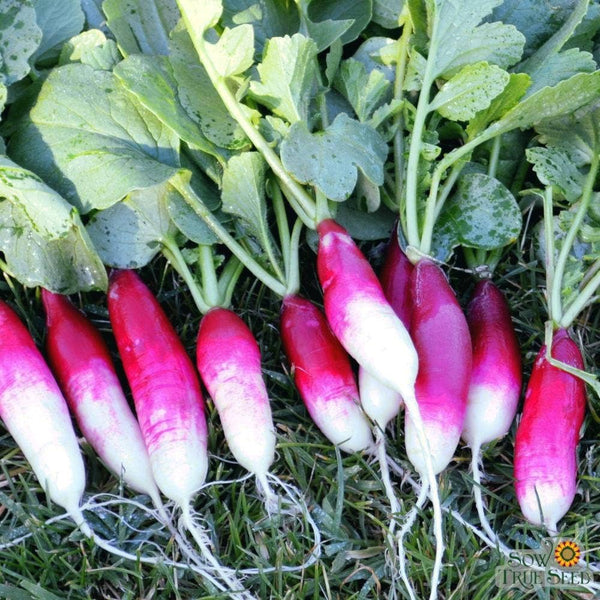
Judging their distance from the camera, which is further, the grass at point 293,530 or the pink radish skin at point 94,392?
the pink radish skin at point 94,392

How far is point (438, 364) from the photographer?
6.33 feet

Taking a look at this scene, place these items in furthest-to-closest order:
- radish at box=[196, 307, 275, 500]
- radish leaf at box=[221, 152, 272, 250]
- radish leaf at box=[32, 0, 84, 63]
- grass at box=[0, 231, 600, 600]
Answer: radish leaf at box=[32, 0, 84, 63] < radish leaf at box=[221, 152, 272, 250] < radish at box=[196, 307, 275, 500] < grass at box=[0, 231, 600, 600]

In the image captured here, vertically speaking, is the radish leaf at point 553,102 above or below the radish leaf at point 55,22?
below

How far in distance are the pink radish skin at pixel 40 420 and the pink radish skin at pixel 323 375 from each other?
1.95 ft

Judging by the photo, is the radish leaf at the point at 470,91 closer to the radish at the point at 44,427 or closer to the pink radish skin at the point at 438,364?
the pink radish skin at the point at 438,364

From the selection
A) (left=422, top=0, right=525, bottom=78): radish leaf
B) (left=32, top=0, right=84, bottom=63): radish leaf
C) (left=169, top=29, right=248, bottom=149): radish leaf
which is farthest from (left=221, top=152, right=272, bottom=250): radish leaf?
(left=32, top=0, right=84, bottom=63): radish leaf

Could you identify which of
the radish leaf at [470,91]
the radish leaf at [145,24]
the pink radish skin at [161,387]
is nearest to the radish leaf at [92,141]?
the radish leaf at [145,24]

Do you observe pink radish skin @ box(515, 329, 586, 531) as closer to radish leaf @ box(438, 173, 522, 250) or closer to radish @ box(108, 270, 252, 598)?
radish leaf @ box(438, 173, 522, 250)

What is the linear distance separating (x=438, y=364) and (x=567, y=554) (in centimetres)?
53

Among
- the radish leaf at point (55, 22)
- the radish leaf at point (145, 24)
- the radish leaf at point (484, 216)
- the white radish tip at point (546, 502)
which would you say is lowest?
the white radish tip at point (546, 502)

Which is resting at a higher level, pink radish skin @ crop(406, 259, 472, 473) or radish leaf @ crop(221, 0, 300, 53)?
radish leaf @ crop(221, 0, 300, 53)

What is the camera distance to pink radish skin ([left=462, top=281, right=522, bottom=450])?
6.44ft

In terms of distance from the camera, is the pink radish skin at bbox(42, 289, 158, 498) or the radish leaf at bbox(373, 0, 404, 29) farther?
the radish leaf at bbox(373, 0, 404, 29)

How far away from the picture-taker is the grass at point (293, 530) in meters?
1.80
